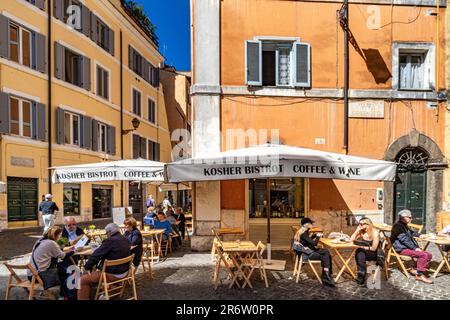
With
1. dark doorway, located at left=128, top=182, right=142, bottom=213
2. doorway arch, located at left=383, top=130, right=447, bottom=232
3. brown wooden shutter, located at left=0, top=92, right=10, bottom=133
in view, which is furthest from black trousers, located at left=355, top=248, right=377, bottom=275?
dark doorway, located at left=128, top=182, right=142, bottom=213

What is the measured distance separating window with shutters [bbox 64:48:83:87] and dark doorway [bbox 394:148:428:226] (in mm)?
15486

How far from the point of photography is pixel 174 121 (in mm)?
29469

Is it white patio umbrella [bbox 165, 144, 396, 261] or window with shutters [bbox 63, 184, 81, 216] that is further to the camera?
window with shutters [bbox 63, 184, 81, 216]

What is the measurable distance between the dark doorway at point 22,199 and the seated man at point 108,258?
1103 cm

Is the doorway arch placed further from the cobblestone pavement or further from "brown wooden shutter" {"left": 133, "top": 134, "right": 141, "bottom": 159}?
"brown wooden shutter" {"left": 133, "top": 134, "right": 141, "bottom": 159}

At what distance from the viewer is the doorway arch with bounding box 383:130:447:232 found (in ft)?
31.6

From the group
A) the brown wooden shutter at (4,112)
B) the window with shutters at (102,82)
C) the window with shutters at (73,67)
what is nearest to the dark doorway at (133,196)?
the window with shutters at (102,82)

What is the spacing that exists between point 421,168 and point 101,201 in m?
16.1

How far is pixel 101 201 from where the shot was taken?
63.8 ft

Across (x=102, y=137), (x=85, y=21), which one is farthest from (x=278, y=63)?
(x=102, y=137)

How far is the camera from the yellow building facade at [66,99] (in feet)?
45.8

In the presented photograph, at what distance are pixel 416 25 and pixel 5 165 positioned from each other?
1539 cm
